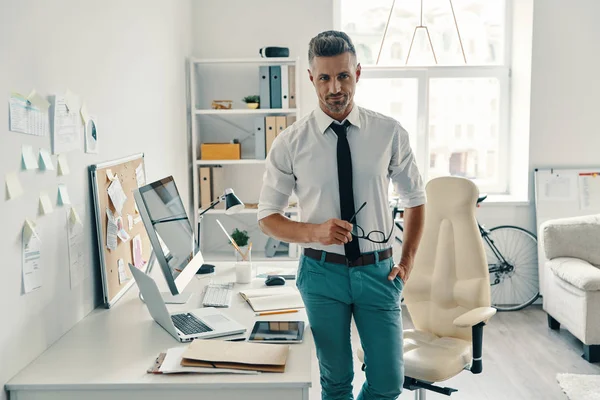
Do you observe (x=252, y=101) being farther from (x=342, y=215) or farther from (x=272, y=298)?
(x=342, y=215)

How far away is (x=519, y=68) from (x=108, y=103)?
346 cm

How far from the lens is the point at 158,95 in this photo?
10.9 ft

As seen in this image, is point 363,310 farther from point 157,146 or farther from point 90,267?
point 157,146

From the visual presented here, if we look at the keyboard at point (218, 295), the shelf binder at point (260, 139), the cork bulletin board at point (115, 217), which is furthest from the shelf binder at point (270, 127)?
the keyboard at point (218, 295)

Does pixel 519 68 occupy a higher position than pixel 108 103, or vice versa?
pixel 519 68

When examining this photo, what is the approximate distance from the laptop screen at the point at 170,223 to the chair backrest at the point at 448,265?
1.01 meters

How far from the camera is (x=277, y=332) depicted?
196cm

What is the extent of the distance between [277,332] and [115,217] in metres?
A: 0.82

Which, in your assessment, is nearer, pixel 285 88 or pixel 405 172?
pixel 405 172

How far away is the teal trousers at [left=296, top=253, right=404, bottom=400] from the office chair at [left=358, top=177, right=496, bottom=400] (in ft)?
1.97

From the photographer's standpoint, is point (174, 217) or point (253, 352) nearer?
point (253, 352)

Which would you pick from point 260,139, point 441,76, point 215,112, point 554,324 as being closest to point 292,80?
point 260,139

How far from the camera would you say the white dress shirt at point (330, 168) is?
6.26 feet

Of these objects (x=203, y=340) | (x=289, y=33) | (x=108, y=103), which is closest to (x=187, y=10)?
(x=289, y=33)
